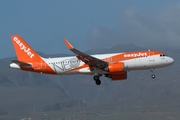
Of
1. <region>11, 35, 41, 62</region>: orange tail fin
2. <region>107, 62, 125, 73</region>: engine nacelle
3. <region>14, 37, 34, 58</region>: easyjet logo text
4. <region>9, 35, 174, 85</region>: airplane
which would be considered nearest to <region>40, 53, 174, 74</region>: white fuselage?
<region>9, 35, 174, 85</region>: airplane

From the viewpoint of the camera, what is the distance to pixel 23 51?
95.1 metres

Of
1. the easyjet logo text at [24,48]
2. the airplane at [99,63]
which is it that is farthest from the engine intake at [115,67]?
the easyjet logo text at [24,48]

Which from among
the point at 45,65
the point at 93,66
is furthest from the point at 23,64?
the point at 93,66

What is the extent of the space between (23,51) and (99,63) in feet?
47.4

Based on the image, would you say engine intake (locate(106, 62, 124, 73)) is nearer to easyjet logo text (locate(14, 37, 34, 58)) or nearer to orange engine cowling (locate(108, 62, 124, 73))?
orange engine cowling (locate(108, 62, 124, 73))

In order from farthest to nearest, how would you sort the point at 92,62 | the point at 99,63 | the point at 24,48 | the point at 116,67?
the point at 24,48 < the point at 92,62 < the point at 99,63 < the point at 116,67

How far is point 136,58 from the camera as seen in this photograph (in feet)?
290

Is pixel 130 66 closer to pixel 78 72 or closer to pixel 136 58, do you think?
pixel 136 58

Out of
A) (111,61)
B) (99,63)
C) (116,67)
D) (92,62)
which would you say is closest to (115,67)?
(116,67)

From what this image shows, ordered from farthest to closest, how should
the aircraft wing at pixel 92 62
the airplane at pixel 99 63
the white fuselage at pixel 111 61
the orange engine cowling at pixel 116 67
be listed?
the white fuselage at pixel 111 61, the airplane at pixel 99 63, the aircraft wing at pixel 92 62, the orange engine cowling at pixel 116 67

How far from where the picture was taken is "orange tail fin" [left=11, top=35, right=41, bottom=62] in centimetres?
9396

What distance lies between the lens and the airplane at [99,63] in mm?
88062

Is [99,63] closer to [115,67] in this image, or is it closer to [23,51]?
[115,67]

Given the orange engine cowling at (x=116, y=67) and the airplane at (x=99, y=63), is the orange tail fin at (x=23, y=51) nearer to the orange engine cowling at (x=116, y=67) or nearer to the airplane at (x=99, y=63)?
the airplane at (x=99, y=63)
